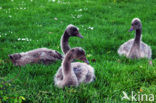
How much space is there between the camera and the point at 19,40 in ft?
22.9

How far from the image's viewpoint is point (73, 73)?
159 inches

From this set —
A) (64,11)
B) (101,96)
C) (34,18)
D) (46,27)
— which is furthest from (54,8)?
(101,96)

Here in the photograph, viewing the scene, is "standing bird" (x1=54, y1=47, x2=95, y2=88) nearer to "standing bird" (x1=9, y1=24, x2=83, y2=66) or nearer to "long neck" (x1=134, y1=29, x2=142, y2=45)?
"standing bird" (x1=9, y1=24, x2=83, y2=66)

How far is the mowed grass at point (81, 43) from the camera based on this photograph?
3871 mm

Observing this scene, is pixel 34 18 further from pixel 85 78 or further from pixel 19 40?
pixel 85 78

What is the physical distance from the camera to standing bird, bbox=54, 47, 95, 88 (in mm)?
3994

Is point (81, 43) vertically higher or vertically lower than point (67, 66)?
lower

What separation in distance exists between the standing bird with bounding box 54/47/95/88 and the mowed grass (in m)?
0.15

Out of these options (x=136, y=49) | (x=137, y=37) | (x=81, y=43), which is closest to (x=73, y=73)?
(x=136, y=49)

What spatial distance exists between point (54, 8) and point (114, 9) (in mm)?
3379

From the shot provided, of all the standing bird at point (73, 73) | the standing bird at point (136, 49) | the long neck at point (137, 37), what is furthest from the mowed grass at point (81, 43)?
the long neck at point (137, 37)

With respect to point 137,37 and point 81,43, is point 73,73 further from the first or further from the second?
point 81,43

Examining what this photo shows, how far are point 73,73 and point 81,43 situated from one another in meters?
3.04

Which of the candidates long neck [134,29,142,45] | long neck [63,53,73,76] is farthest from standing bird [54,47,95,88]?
long neck [134,29,142,45]
